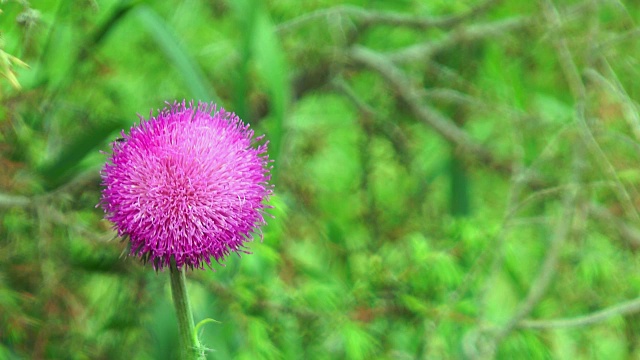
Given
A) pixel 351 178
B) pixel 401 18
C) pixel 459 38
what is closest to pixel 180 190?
pixel 401 18

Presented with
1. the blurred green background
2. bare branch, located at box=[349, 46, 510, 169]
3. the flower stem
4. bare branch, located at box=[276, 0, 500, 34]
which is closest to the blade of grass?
the blurred green background

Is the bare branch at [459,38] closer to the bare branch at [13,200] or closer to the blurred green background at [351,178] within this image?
the blurred green background at [351,178]

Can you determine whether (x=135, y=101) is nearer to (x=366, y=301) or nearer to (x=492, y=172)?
(x=366, y=301)

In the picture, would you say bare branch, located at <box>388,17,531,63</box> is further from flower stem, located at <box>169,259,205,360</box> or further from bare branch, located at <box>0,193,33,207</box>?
flower stem, located at <box>169,259,205,360</box>

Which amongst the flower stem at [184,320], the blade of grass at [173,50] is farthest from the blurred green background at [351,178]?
the flower stem at [184,320]

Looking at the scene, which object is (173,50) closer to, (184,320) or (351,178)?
(184,320)

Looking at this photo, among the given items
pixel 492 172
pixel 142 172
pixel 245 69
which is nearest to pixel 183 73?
pixel 245 69
